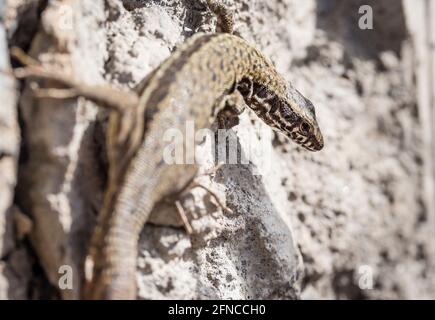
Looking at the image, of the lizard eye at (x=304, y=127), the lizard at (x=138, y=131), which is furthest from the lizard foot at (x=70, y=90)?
the lizard eye at (x=304, y=127)

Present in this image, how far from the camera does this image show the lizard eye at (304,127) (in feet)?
12.5

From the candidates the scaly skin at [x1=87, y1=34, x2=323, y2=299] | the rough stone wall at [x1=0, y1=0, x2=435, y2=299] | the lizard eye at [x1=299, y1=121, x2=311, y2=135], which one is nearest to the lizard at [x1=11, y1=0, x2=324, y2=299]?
the scaly skin at [x1=87, y1=34, x2=323, y2=299]

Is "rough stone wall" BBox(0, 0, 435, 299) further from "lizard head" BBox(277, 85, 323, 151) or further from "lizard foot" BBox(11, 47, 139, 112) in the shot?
"lizard head" BBox(277, 85, 323, 151)

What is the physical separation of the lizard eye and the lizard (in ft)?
2.59

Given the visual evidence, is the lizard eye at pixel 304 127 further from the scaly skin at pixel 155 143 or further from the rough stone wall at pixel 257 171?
the scaly skin at pixel 155 143

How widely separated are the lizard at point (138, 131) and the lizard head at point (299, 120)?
67 cm

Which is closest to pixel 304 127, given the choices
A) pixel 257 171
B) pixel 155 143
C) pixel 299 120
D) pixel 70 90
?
pixel 299 120

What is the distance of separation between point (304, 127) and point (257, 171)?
46 cm

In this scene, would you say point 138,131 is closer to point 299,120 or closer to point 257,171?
point 257,171

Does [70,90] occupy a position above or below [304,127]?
below

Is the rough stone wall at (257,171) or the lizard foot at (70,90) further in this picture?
the rough stone wall at (257,171)

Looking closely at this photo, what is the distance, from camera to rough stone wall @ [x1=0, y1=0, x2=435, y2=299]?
2719 millimetres

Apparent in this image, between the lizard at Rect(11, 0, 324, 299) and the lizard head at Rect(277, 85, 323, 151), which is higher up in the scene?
the lizard head at Rect(277, 85, 323, 151)

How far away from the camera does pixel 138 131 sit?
264 cm
